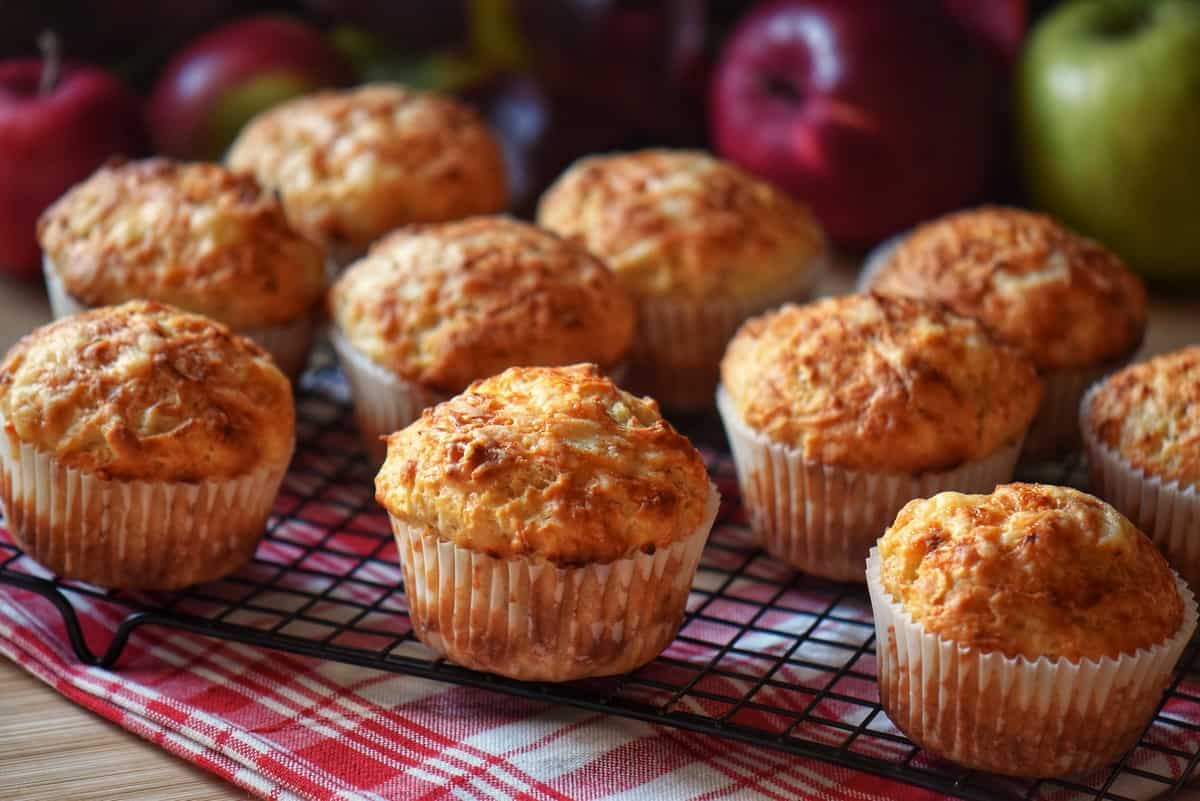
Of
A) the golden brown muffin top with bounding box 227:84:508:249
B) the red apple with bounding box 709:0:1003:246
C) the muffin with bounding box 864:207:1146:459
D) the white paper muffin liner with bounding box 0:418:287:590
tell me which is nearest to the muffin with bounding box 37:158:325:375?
the golden brown muffin top with bounding box 227:84:508:249

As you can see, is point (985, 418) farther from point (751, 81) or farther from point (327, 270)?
point (751, 81)

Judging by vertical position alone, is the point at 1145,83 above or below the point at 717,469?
above

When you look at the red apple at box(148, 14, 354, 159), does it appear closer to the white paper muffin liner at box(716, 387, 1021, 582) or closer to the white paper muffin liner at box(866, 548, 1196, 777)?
the white paper muffin liner at box(716, 387, 1021, 582)

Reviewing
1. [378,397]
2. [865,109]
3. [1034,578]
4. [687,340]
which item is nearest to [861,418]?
[1034,578]

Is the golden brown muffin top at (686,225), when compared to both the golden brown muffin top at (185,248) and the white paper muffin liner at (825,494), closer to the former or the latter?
the white paper muffin liner at (825,494)

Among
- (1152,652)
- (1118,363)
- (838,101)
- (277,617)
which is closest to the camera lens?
(1152,652)

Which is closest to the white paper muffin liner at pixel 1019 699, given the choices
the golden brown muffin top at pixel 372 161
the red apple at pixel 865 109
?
the golden brown muffin top at pixel 372 161

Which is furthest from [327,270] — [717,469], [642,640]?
[642,640]
